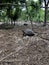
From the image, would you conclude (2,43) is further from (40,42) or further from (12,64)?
(12,64)

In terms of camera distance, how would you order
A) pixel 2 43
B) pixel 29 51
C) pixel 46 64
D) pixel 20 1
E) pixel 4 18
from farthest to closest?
pixel 4 18 → pixel 20 1 → pixel 2 43 → pixel 29 51 → pixel 46 64

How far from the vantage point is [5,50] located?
434 cm

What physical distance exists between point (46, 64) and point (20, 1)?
250 inches

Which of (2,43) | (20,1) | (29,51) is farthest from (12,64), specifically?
(20,1)

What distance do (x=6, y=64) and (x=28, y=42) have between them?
165 cm

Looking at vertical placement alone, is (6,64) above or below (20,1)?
below

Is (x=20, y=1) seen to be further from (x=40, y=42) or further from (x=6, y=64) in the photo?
(x=6, y=64)

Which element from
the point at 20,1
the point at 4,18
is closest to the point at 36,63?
the point at 20,1

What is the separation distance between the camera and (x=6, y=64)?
354 centimetres

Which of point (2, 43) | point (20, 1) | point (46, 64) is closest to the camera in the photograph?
point (46, 64)

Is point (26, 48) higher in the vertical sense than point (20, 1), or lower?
lower

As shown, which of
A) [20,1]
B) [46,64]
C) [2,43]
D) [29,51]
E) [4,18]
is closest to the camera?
[46,64]

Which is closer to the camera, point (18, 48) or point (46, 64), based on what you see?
point (46, 64)

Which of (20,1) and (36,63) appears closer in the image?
(36,63)
